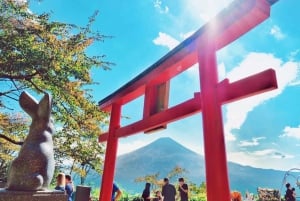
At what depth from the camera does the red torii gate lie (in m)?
2.11

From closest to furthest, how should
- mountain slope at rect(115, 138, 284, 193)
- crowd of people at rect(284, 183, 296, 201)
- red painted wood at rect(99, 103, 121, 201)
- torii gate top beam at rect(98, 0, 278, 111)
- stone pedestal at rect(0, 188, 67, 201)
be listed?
stone pedestal at rect(0, 188, 67, 201) < torii gate top beam at rect(98, 0, 278, 111) < red painted wood at rect(99, 103, 121, 201) < crowd of people at rect(284, 183, 296, 201) < mountain slope at rect(115, 138, 284, 193)

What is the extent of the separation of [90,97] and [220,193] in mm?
5514

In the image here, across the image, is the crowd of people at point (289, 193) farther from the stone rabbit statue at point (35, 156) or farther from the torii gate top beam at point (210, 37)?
the stone rabbit statue at point (35, 156)

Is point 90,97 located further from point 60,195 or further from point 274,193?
point 274,193

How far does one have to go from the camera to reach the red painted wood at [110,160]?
4.53 m

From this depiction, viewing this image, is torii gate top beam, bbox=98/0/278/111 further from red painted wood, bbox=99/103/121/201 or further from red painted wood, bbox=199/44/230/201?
red painted wood, bbox=99/103/121/201

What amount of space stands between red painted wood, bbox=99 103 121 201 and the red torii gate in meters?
1.06

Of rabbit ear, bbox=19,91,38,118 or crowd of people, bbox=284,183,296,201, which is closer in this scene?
rabbit ear, bbox=19,91,38,118

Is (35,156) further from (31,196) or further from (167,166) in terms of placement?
(167,166)

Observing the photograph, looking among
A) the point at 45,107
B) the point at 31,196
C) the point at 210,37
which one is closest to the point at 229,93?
the point at 210,37

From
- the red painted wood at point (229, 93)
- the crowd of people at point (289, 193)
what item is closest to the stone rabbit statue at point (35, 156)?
the red painted wood at point (229, 93)

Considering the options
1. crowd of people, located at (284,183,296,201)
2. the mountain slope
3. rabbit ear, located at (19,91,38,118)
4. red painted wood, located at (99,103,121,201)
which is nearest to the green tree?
red painted wood, located at (99,103,121,201)

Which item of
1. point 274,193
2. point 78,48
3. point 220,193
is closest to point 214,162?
point 220,193

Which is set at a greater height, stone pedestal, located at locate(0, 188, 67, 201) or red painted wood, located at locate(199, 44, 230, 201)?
red painted wood, located at locate(199, 44, 230, 201)
